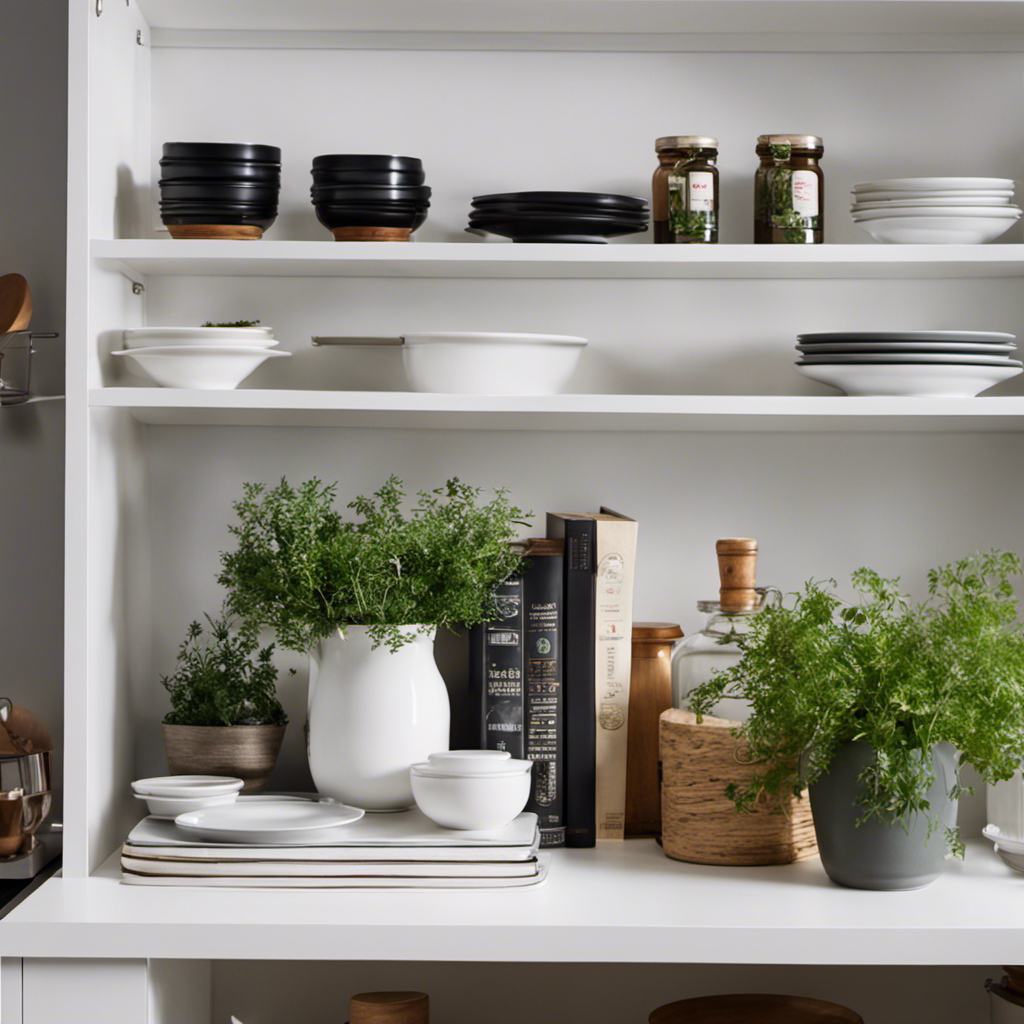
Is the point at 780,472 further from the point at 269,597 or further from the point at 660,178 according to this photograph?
the point at 269,597

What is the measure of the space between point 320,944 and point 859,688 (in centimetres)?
61

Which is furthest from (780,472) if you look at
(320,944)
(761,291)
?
(320,944)

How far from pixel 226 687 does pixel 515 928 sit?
1.78 feet

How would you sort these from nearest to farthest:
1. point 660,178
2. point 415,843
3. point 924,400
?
point 415,843 → point 924,400 → point 660,178

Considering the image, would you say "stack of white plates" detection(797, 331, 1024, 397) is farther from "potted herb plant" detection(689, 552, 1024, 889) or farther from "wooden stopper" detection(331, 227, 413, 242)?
"wooden stopper" detection(331, 227, 413, 242)

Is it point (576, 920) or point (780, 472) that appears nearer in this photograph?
point (576, 920)

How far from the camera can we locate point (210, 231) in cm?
144

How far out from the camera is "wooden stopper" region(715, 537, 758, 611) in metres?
1.43

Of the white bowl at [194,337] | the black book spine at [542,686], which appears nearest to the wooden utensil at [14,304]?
the white bowl at [194,337]

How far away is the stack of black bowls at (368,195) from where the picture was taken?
56.9 inches

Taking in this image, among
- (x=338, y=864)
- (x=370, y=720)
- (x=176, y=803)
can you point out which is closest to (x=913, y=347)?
(x=370, y=720)

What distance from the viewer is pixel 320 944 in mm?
1146

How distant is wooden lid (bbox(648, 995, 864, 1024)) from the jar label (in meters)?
0.98

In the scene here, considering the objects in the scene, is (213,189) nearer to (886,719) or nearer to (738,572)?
(738,572)
